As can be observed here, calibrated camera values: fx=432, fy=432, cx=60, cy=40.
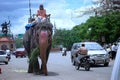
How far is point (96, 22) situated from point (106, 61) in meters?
40.0

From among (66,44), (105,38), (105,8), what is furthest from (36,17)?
(66,44)

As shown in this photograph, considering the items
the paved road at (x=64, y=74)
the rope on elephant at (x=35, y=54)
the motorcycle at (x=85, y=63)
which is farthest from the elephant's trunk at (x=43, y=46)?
the motorcycle at (x=85, y=63)

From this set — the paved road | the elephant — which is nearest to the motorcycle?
the paved road

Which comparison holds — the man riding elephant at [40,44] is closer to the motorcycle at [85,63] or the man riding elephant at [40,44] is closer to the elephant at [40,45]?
the elephant at [40,45]

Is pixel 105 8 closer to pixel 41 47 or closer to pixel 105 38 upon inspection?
pixel 41 47

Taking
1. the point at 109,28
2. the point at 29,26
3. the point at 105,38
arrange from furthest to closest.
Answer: the point at 105,38 → the point at 109,28 → the point at 29,26

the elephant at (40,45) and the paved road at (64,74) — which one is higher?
the elephant at (40,45)

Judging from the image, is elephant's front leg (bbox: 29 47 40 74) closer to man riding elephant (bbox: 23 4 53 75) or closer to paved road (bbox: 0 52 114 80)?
man riding elephant (bbox: 23 4 53 75)

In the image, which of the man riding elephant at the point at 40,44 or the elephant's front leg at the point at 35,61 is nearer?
the man riding elephant at the point at 40,44

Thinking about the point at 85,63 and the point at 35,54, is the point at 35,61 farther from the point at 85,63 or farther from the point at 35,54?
the point at 85,63

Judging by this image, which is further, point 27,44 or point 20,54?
point 20,54

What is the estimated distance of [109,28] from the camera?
62.2m

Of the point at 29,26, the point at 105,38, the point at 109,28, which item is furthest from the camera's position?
the point at 105,38

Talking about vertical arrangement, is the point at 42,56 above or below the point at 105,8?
below
